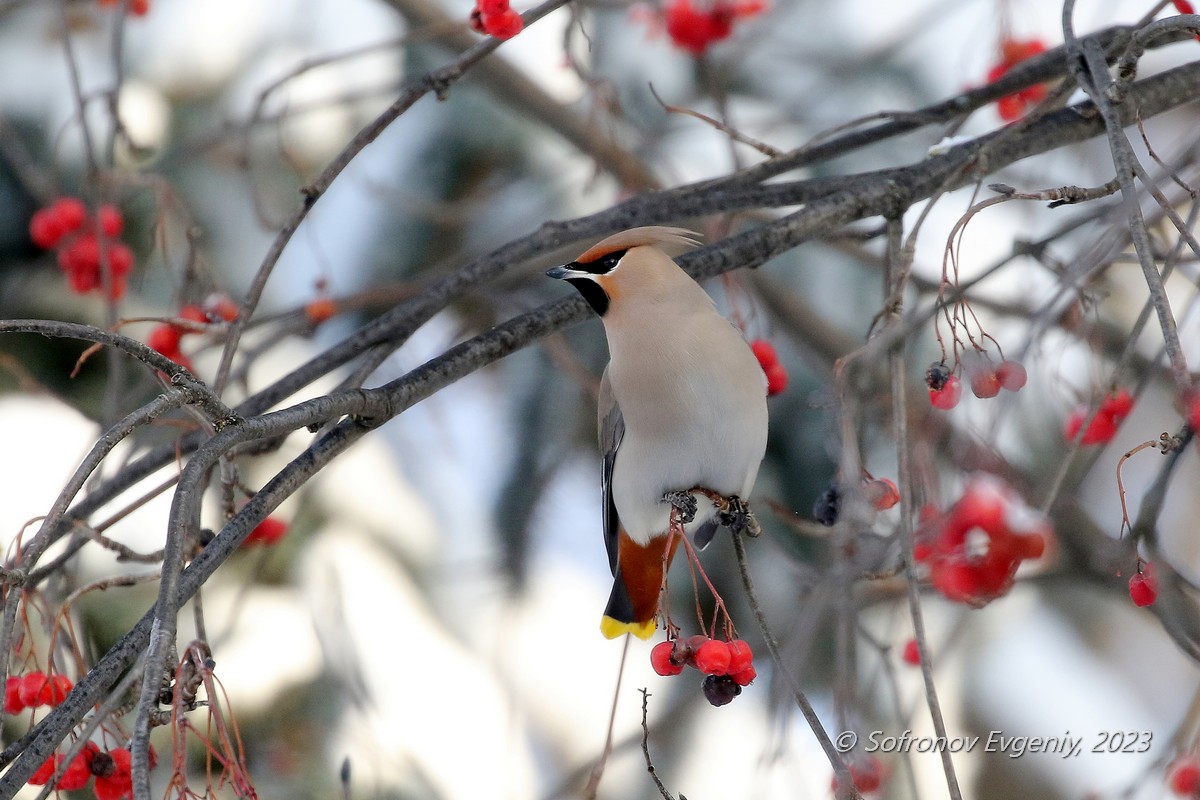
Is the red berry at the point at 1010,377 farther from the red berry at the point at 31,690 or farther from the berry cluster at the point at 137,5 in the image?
the berry cluster at the point at 137,5

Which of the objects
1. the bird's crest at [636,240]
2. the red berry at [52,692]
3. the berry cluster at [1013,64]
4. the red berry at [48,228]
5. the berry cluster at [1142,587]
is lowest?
the red berry at [52,692]

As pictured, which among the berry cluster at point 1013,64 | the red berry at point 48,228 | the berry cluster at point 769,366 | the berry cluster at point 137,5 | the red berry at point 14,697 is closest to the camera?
the red berry at point 14,697

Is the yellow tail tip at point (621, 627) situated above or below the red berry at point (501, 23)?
below

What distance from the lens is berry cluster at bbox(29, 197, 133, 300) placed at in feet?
8.70

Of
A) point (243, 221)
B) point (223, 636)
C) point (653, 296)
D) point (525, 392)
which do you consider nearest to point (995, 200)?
point (653, 296)

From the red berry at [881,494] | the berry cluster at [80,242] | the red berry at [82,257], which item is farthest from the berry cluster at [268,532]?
the red berry at [881,494]

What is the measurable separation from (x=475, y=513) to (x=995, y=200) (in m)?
2.55

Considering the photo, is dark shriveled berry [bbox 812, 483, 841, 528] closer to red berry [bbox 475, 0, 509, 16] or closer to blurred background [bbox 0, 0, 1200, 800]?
red berry [bbox 475, 0, 509, 16]

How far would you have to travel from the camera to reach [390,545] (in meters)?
4.23

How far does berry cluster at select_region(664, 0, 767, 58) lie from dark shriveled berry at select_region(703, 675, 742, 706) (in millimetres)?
1876

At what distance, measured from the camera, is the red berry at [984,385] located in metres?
1.55

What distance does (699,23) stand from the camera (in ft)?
10.0

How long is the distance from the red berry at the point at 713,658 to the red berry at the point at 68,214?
1.88 metres

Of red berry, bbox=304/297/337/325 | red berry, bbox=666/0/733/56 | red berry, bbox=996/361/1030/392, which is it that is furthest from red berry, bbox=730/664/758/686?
red berry, bbox=666/0/733/56
